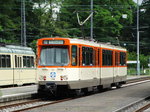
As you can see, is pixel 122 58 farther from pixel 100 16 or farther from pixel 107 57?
pixel 100 16

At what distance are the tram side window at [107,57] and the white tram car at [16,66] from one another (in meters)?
6.51

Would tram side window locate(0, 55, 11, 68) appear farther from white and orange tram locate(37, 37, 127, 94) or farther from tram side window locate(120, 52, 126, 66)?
tram side window locate(120, 52, 126, 66)

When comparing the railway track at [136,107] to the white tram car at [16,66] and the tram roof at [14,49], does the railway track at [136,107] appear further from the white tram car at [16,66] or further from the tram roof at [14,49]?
the tram roof at [14,49]

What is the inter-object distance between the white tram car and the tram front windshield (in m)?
7.57

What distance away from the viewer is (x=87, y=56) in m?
21.9

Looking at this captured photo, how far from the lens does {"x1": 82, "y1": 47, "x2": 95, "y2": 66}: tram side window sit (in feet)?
69.9

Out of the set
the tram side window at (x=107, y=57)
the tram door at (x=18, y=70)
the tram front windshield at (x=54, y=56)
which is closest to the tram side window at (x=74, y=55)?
the tram front windshield at (x=54, y=56)

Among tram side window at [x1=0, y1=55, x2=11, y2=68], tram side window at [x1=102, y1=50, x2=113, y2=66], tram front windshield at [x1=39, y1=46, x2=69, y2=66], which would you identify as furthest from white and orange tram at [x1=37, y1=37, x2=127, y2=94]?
tram side window at [x1=0, y1=55, x2=11, y2=68]

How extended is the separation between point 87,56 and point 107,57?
4.17m

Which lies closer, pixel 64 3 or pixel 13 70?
pixel 13 70

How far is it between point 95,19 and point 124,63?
39841 mm

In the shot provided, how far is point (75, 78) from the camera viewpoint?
66.7ft

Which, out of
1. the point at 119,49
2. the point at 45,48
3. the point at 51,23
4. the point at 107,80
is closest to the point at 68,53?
the point at 45,48

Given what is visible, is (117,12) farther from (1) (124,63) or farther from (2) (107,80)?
(2) (107,80)
